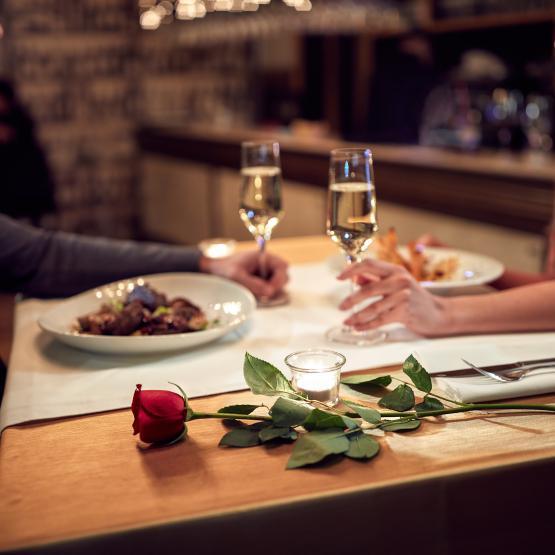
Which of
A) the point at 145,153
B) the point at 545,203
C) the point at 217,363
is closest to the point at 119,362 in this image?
the point at 217,363

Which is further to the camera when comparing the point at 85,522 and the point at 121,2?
the point at 121,2

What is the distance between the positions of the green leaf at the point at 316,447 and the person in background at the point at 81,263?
75 cm

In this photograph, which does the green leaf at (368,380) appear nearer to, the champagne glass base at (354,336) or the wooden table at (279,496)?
the wooden table at (279,496)

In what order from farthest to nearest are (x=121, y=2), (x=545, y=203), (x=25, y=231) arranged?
(x=121, y=2)
(x=545, y=203)
(x=25, y=231)

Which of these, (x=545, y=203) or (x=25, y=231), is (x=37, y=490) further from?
(x=545, y=203)

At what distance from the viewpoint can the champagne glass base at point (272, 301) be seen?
1580 mm

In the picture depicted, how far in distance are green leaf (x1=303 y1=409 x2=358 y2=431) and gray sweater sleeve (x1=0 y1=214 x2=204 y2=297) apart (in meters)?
0.90

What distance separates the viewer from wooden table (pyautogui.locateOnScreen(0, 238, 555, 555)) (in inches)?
30.7

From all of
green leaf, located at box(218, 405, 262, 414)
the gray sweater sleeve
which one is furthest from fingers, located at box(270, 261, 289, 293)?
green leaf, located at box(218, 405, 262, 414)

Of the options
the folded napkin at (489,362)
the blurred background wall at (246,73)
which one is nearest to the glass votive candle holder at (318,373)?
the folded napkin at (489,362)

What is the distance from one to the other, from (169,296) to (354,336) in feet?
1.49

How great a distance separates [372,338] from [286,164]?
3.41 metres

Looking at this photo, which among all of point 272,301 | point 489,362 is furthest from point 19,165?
point 489,362

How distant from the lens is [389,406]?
100 cm
